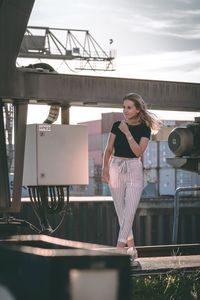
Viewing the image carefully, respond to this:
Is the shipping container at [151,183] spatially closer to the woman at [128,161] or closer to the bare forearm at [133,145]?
the woman at [128,161]

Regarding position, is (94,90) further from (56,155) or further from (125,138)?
(125,138)

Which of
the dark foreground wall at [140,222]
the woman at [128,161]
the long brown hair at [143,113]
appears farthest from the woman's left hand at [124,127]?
the dark foreground wall at [140,222]

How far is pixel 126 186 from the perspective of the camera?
6.82 meters

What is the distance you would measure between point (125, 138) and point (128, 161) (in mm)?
227

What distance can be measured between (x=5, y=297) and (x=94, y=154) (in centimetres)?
6300

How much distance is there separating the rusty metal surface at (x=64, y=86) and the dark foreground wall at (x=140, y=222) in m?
19.8

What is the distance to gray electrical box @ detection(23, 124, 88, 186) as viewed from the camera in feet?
25.2

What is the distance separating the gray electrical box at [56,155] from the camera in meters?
7.70

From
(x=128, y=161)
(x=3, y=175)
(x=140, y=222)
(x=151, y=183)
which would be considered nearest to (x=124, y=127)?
(x=128, y=161)

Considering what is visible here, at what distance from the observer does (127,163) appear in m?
6.81

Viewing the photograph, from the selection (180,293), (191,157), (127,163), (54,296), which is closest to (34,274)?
(54,296)

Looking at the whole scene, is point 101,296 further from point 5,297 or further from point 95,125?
point 95,125

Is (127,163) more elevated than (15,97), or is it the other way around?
(15,97)

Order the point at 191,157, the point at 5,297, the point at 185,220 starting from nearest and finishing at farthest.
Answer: the point at 5,297 → the point at 191,157 → the point at 185,220
